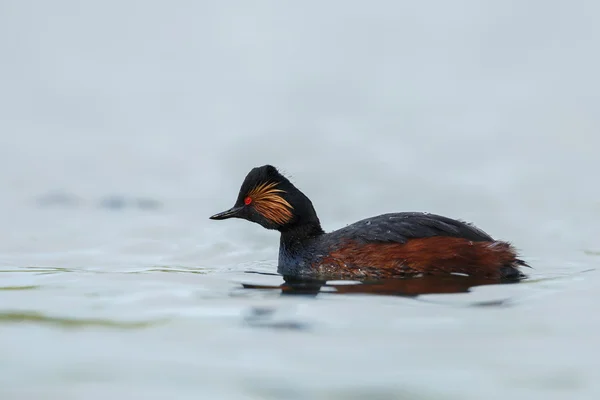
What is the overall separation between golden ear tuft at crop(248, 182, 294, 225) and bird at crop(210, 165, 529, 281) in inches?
0.5

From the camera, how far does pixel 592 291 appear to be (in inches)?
277

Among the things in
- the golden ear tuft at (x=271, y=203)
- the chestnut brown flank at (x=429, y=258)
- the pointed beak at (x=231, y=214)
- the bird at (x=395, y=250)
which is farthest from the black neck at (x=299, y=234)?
the chestnut brown flank at (x=429, y=258)

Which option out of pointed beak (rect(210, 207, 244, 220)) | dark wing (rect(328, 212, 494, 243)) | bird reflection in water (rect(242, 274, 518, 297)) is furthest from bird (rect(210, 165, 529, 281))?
pointed beak (rect(210, 207, 244, 220))

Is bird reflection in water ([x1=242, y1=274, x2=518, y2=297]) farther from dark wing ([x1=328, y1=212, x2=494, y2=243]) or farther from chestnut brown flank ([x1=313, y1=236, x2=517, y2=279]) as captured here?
dark wing ([x1=328, y1=212, x2=494, y2=243])

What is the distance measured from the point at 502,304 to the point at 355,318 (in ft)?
3.66

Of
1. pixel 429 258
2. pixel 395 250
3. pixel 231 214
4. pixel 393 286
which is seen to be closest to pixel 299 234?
pixel 231 214

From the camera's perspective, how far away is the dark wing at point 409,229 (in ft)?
26.7

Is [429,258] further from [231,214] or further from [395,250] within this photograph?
[231,214]

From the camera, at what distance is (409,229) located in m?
8.15

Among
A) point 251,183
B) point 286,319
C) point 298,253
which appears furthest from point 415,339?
point 251,183

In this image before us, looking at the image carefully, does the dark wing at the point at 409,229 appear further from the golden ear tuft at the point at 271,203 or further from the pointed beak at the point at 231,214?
the pointed beak at the point at 231,214

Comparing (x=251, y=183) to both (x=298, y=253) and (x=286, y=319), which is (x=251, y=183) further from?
(x=286, y=319)

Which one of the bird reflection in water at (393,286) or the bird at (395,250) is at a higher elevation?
the bird at (395,250)

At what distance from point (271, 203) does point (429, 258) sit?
1.92m
